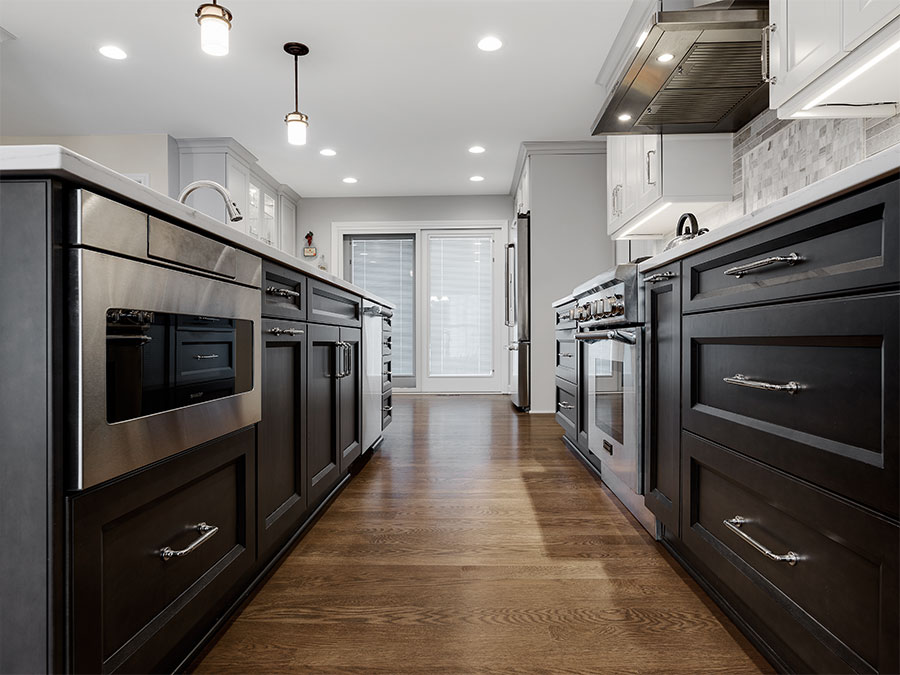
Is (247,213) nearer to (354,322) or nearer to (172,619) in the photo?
(354,322)

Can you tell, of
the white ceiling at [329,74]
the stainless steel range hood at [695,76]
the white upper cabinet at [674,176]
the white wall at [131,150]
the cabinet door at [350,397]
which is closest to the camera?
the stainless steel range hood at [695,76]

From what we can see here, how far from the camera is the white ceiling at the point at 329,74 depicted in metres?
3.01

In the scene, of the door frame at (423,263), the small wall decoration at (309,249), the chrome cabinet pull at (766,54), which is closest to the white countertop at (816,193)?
the chrome cabinet pull at (766,54)

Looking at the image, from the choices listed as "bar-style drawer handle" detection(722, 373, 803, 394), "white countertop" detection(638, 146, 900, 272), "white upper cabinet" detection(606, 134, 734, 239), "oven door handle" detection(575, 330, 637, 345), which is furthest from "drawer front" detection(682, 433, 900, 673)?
"white upper cabinet" detection(606, 134, 734, 239)

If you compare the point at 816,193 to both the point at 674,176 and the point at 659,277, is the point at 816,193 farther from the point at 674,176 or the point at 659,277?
the point at 674,176

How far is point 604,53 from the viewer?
3.40 metres

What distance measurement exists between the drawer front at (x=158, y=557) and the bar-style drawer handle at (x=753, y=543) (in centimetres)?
107

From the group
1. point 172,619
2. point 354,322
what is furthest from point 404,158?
point 172,619

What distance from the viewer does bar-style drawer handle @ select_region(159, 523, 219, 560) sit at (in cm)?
93

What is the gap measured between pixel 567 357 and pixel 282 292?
194 cm

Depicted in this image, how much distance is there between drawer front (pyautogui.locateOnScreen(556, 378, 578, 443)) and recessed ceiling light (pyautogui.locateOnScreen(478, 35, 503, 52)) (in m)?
2.08

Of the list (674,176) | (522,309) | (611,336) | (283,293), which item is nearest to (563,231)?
(522,309)

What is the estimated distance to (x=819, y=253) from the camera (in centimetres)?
89

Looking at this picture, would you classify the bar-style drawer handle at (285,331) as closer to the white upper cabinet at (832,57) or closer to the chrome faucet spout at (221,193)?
the chrome faucet spout at (221,193)
